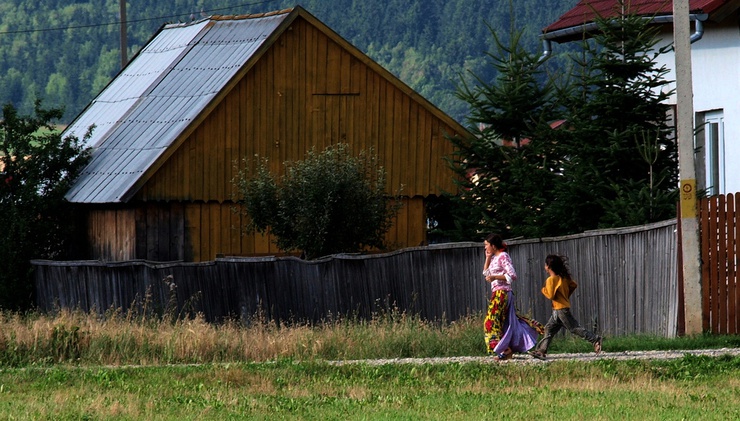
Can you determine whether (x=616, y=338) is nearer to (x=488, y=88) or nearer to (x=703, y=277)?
(x=703, y=277)

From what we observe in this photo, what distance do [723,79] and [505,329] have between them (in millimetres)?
8076

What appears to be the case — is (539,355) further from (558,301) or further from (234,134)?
(234,134)

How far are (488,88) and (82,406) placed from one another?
1290 centimetres

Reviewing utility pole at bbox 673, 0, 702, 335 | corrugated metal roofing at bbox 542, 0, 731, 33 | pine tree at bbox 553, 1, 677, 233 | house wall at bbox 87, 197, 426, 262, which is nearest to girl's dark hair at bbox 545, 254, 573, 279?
utility pole at bbox 673, 0, 702, 335

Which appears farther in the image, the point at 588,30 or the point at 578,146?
the point at 588,30

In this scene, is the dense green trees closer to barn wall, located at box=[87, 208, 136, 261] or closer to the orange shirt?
the orange shirt

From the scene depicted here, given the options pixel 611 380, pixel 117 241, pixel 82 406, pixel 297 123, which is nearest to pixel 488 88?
pixel 297 123

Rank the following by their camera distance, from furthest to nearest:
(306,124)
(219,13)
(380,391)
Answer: (219,13), (306,124), (380,391)

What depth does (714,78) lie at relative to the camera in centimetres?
2081

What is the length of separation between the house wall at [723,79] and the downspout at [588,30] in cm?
49

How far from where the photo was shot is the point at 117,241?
1085 inches

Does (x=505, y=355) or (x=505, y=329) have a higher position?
(x=505, y=329)

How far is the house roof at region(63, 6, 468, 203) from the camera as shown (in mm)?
27125

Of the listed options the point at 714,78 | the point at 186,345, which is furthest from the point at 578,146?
the point at 186,345
